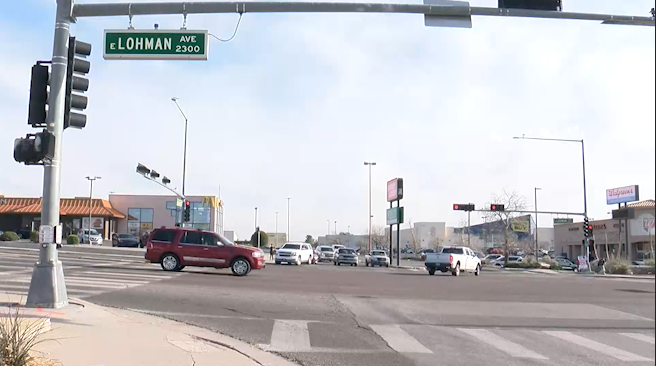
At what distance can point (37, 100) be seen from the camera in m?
12.1

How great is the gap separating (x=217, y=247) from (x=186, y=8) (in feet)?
46.1

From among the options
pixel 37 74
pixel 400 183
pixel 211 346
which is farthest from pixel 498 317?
pixel 400 183

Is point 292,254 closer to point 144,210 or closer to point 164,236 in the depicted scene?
point 164,236

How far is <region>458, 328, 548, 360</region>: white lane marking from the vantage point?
33.0ft

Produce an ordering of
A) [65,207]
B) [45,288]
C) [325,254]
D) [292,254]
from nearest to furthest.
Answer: [45,288] < [292,254] < [325,254] < [65,207]

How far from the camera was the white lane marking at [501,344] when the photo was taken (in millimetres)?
10048

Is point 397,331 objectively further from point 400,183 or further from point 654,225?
point 400,183

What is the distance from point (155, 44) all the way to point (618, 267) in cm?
3798

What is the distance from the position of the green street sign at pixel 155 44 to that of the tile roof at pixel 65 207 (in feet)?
207

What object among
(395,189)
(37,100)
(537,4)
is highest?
(395,189)

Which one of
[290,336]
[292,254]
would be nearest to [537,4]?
[290,336]

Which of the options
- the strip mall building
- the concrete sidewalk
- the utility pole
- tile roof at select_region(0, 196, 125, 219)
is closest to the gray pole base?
the utility pole

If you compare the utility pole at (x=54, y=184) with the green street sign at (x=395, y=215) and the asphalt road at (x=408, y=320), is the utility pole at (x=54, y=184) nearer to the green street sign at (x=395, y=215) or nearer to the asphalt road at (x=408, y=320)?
the asphalt road at (x=408, y=320)

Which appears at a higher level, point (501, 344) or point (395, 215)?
point (395, 215)
